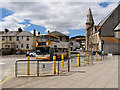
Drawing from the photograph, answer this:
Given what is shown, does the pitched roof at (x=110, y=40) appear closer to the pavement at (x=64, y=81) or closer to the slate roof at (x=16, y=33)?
the slate roof at (x=16, y=33)

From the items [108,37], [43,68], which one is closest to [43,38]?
[43,68]

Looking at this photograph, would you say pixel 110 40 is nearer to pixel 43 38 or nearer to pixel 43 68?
pixel 43 38

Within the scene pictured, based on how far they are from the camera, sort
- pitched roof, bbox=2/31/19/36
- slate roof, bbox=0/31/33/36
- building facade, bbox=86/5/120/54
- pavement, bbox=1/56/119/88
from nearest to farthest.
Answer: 1. pavement, bbox=1/56/119/88
2. building facade, bbox=86/5/120/54
3. slate roof, bbox=0/31/33/36
4. pitched roof, bbox=2/31/19/36

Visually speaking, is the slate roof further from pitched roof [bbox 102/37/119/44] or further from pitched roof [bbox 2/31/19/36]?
pitched roof [bbox 102/37/119/44]

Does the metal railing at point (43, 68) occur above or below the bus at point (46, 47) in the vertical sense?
below

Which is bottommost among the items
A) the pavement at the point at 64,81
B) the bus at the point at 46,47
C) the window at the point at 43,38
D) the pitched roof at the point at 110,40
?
the pavement at the point at 64,81

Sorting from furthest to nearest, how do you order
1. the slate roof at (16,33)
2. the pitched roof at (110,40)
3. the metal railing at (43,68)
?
the slate roof at (16,33) < the pitched roof at (110,40) < the metal railing at (43,68)

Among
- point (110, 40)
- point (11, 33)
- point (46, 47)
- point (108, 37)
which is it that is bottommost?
point (46, 47)

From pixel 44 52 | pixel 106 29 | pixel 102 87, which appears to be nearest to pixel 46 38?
pixel 44 52

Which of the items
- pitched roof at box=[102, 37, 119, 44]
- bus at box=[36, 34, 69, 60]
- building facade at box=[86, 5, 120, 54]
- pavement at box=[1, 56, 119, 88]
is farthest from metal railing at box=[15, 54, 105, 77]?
pitched roof at box=[102, 37, 119, 44]

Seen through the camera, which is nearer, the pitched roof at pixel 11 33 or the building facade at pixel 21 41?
the building facade at pixel 21 41

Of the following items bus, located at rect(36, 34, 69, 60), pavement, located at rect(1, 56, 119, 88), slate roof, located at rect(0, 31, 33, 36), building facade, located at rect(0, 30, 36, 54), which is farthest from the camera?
slate roof, located at rect(0, 31, 33, 36)

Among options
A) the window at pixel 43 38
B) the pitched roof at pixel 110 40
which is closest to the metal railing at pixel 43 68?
the window at pixel 43 38

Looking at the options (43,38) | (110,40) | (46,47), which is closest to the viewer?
(46,47)
